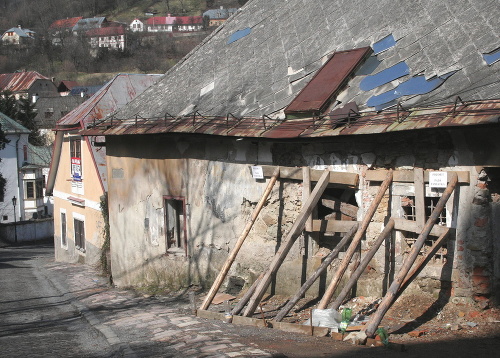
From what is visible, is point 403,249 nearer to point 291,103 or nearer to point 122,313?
point 291,103

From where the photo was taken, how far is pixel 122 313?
11406 millimetres

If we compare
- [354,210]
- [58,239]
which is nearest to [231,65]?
[354,210]

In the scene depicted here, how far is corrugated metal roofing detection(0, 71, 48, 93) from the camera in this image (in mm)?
82500

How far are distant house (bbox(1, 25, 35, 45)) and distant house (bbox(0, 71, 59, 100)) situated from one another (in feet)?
82.9

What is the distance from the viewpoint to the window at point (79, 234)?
21.5 m

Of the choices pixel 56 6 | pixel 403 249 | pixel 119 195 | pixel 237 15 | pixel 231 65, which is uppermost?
pixel 56 6

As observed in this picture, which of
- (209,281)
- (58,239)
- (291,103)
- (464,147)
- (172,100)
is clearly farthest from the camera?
(58,239)

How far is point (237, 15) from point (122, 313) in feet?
24.3

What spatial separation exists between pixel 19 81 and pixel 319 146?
80.2 meters

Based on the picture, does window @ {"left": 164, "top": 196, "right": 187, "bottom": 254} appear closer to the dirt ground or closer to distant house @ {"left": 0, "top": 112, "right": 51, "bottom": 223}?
the dirt ground

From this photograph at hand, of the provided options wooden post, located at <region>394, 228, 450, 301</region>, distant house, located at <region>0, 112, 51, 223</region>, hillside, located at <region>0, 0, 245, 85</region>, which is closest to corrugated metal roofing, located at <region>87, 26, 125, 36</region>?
hillside, located at <region>0, 0, 245, 85</region>

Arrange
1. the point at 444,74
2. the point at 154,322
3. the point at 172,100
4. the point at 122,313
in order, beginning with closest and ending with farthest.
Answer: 1. the point at 444,74
2. the point at 154,322
3. the point at 122,313
4. the point at 172,100

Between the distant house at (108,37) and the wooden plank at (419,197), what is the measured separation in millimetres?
98510

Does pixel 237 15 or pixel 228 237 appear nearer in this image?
pixel 228 237
